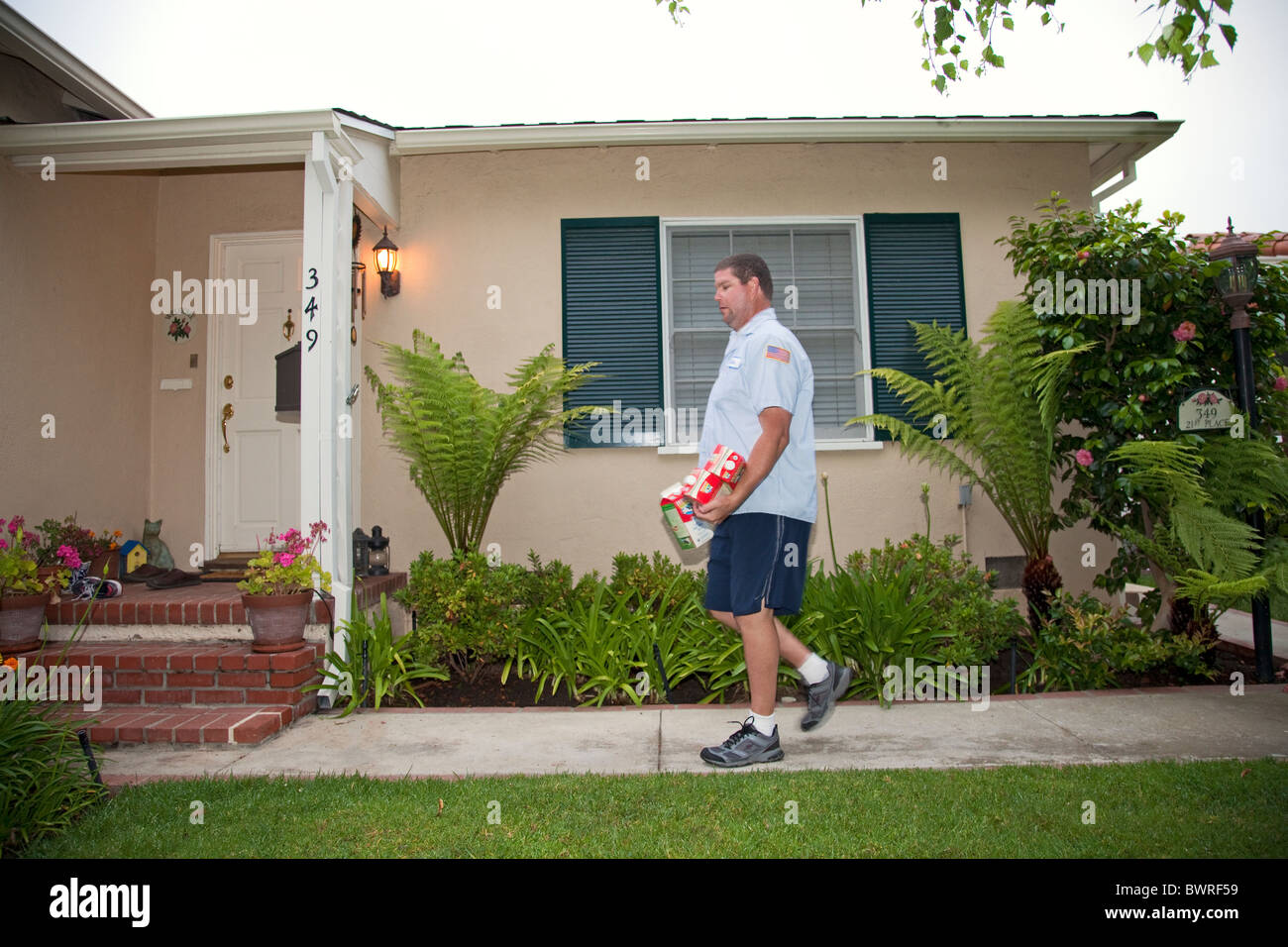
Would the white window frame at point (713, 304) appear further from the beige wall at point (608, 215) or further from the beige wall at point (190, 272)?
the beige wall at point (190, 272)

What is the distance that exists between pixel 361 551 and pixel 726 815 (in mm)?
3632

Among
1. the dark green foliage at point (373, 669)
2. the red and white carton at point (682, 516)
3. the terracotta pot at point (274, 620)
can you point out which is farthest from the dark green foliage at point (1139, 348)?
the terracotta pot at point (274, 620)

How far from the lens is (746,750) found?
3.08 m

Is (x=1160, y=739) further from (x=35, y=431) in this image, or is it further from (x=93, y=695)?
(x=35, y=431)

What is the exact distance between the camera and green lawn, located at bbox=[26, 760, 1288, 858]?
2344 mm

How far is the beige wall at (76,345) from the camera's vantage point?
475cm

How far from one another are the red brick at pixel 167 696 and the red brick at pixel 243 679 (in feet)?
0.60

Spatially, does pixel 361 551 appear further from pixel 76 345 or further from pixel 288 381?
pixel 76 345

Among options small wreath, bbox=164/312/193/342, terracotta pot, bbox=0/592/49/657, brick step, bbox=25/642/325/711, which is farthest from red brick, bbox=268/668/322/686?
small wreath, bbox=164/312/193/342

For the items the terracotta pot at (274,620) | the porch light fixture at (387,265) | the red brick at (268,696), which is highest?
the porch light fixture at (387,265)

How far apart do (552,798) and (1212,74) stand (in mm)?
5459

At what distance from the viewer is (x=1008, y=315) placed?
479cm

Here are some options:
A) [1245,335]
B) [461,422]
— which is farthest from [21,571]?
[1245,335]

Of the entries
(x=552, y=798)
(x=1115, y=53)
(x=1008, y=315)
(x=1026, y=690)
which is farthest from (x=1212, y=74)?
(x=552, y=798)
